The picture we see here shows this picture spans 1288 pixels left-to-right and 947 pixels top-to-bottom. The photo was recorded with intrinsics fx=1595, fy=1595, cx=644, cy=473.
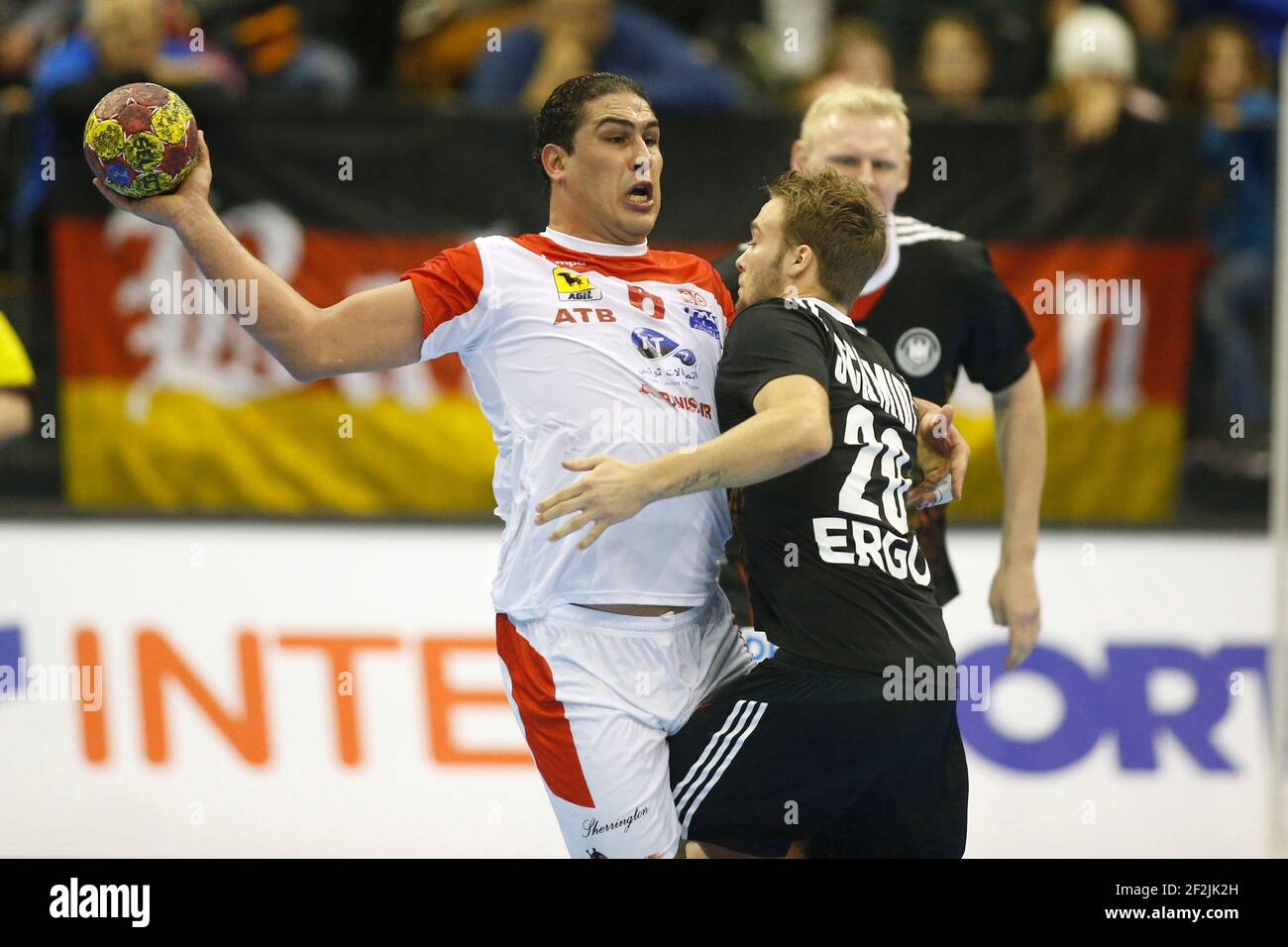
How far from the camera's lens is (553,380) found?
425cm

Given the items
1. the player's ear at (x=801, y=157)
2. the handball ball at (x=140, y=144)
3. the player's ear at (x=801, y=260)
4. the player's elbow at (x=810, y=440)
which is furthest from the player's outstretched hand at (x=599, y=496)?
the player's ear at (x=801, y=157)

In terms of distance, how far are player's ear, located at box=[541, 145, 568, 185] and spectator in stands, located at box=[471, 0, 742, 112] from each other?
4709 mm

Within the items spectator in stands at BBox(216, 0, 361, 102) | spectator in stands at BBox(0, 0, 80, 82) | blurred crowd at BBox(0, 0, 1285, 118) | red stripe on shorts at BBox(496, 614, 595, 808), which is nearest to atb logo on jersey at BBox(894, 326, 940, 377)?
red stripe on shorts at BBox(496, 614, 595, 808)

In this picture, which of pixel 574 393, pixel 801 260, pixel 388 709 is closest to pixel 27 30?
pixel 388 709

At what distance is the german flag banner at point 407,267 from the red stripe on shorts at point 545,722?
434cm

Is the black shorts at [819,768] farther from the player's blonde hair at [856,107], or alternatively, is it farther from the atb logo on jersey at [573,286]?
the player's blonde hair at [856,107]

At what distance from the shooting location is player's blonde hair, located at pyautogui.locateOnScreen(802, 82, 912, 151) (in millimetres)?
5199

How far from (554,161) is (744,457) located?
3.91 feet

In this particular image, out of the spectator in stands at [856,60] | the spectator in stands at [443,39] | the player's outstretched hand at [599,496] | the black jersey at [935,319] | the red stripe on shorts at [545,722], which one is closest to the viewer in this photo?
the player's outstretched hand at [599,496]

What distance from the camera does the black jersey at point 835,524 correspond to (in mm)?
4133

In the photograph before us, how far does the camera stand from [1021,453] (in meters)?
5.44

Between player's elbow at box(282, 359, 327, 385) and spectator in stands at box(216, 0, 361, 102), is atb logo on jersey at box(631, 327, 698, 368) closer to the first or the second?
player's elbow at box(282, 359, 327, 385)
